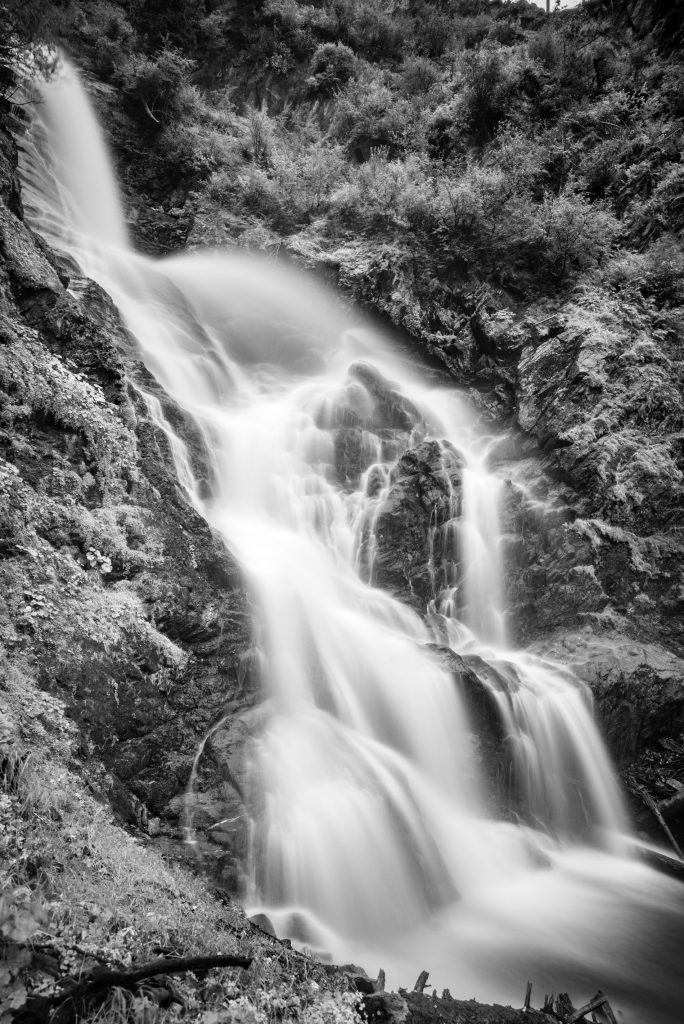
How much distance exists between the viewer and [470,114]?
64.9 feet

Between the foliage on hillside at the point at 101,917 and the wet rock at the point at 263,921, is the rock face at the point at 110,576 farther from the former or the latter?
the foliage on hillside at the point at 101,917

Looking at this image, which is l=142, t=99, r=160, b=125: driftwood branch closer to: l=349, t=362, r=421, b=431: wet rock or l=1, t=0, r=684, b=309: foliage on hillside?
l=1, t=0, r=684, b=309: foliage on hillside

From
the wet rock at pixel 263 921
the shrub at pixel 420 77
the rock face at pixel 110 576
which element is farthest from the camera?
the shrub at pixel 420 77

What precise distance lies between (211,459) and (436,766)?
Answer: 6.58 m

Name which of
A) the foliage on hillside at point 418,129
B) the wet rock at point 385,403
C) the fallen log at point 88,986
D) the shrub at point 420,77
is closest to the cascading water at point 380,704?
the wet rock at point 385,403

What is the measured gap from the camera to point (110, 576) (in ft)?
20.0

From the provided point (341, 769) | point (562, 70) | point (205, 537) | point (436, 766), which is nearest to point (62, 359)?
point (205, 537)

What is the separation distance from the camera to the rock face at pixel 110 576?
5121 mm

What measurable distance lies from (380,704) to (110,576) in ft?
13.6

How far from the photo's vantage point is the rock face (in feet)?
16.8

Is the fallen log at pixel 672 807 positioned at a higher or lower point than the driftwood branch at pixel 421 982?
higher

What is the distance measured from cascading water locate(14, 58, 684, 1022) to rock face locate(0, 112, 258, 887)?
28.9 inches

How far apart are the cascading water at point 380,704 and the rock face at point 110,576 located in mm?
734

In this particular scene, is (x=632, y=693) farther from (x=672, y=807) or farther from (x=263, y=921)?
(x=263, y=921)
